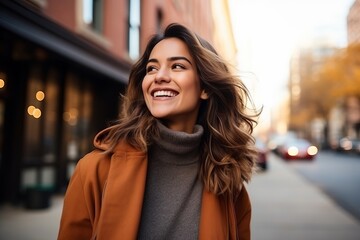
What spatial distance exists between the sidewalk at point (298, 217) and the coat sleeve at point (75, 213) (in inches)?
172

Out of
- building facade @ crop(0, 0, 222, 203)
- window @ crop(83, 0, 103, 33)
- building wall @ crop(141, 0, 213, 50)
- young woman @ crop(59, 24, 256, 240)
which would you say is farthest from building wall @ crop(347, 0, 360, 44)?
window @ crop(83, 0, 103, 33)

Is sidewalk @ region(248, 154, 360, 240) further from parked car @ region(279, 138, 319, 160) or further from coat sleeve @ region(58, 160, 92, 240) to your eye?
parked car @ region(279, 138, 319, 160)

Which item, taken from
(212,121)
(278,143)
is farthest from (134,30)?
(278,143)

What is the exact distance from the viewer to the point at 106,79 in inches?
408

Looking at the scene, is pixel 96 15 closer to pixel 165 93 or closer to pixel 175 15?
A: pixel 175 15

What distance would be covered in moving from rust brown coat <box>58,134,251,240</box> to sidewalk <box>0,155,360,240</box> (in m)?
4.09

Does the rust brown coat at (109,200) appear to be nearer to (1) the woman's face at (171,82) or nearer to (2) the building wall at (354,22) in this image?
(1) the woman's face at (171,82)

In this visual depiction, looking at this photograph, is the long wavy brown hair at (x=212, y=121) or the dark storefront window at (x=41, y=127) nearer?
the long wavy brown hair at (x=212, y=121)

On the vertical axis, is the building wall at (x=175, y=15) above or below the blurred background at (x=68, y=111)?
above

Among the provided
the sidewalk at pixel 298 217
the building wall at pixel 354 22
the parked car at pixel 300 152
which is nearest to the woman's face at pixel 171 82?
the sidewalk at pixel 298 217

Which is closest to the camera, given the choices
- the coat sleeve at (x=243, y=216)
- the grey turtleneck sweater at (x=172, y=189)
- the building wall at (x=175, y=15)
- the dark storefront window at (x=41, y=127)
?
the grey turtleneck sweater at (x=172, y=189)

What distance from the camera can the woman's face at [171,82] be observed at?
197 centimetres

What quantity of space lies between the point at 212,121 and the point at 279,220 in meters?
5.02

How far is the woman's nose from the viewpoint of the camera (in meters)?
1.95
